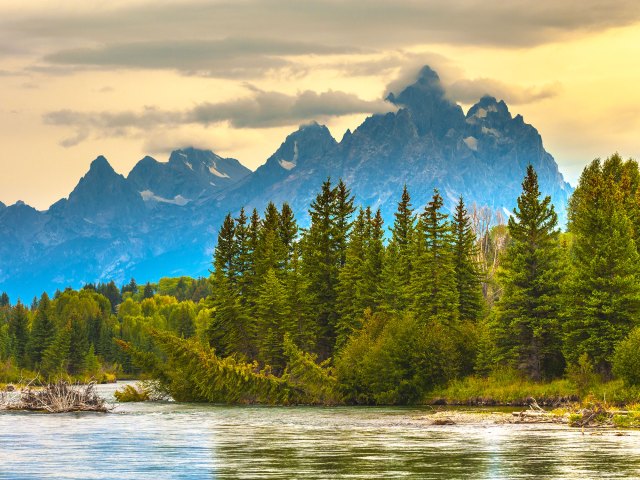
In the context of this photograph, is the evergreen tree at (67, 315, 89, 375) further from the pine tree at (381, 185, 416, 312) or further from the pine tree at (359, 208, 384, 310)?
the pine tree at (381, 185, 416, 312)

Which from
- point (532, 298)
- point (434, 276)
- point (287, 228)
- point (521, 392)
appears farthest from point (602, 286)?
point (287, 228)

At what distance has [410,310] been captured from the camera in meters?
104

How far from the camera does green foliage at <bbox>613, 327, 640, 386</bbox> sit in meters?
79.0

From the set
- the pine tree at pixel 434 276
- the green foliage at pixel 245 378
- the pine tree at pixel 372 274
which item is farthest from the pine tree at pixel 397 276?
the green foliage at pixel 245 378

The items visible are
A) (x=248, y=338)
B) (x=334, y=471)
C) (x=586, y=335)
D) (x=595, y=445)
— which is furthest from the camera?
(x=248, y=338)

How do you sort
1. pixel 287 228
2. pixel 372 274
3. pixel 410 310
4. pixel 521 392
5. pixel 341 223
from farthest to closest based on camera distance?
pixel 287 228
pixel 341 223
pixel 372 274
pixel 410 310
pixel 521 392

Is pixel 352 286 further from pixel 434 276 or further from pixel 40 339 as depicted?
pixel 40 339

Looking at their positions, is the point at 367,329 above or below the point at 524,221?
below

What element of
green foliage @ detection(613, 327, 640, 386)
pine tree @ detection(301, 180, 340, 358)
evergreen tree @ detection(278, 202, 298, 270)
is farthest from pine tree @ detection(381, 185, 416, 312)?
green foliage @ detection(613, 327, 640, 386)

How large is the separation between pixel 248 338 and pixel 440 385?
3038cm

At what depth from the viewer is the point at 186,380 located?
Answer: 9619 centimetres

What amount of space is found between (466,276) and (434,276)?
195 inches

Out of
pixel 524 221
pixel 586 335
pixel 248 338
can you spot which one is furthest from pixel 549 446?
pixel 248 338

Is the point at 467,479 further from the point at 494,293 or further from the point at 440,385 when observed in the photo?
the point at 494,293
